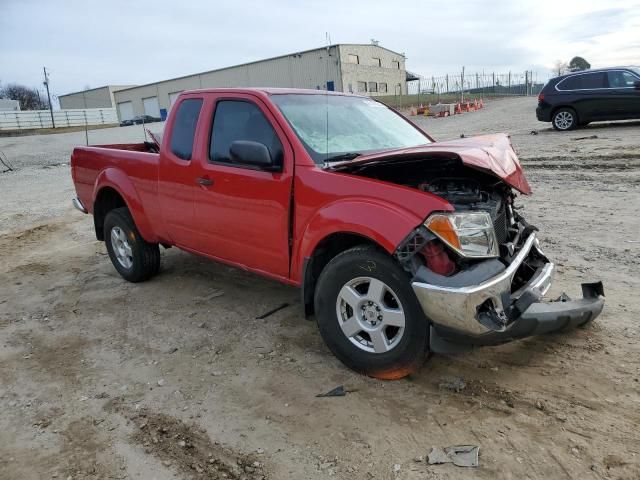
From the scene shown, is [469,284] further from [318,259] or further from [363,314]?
[318,259]

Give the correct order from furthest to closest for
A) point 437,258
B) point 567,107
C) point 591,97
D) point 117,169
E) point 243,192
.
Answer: point 567,107, point 591,97, point 117,169, point 243,192, point 437,258

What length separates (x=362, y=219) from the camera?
10.1 ft

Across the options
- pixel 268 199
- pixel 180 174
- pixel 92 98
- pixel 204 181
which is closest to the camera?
pixel 268 199

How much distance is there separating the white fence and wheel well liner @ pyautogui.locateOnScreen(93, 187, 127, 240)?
131ft

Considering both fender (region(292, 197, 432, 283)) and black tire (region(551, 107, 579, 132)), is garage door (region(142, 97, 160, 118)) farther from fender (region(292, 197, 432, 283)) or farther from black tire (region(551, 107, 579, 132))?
fender (region(292, 197, 432, 283))

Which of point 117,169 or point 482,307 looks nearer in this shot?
point 482,307

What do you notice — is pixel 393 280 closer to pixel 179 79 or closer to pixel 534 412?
pixel 534 412

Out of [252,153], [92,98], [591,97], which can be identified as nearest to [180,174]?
[252,153]

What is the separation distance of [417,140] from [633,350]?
2.26 meters

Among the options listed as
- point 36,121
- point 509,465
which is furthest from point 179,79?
point 509,465

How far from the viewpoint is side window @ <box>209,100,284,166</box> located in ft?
12.4

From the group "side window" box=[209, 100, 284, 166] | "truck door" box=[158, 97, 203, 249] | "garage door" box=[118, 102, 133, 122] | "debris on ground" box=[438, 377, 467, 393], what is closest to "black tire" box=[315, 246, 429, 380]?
"debris on ground" box=[438, 377, 467, 393]

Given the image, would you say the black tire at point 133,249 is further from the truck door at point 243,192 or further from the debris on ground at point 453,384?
the debris on ground at point 453,384

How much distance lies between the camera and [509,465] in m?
2.47
